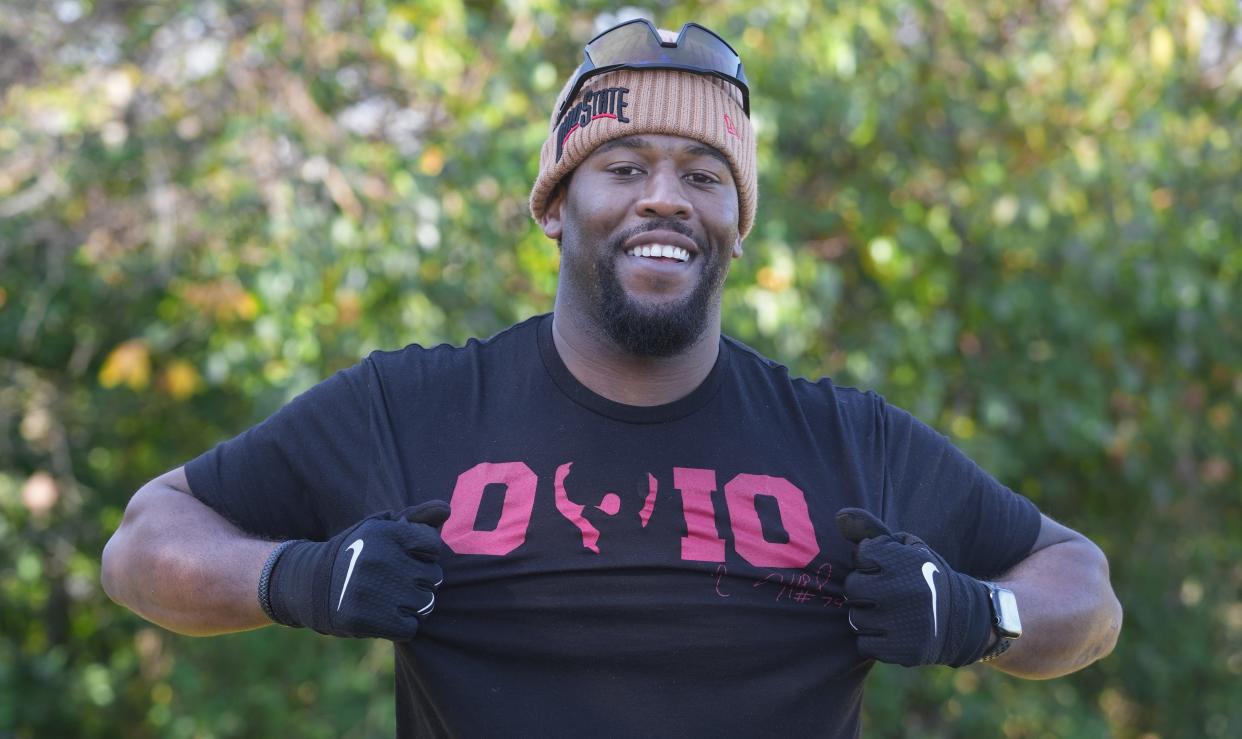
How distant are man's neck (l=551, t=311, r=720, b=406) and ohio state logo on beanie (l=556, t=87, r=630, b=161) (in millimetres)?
A: 353

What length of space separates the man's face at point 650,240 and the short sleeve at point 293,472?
0.44m

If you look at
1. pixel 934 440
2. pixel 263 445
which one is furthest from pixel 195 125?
pixel 934 440

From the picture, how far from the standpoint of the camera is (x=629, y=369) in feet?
7.45

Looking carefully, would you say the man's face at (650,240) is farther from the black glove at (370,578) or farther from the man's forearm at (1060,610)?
the man's forearm at (1060,610)

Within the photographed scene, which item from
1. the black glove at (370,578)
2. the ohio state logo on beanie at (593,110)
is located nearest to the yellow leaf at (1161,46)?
the ohio state logo on beanie at (593,110)

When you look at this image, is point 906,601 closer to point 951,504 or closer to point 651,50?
point 951,504

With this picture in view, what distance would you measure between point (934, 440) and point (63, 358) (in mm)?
4485

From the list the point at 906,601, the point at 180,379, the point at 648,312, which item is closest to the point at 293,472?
the point at 648,312

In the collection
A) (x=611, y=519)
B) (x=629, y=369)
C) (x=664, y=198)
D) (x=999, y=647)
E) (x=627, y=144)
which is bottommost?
(x=999, y=647)

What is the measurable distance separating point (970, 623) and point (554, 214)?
41.5 inches

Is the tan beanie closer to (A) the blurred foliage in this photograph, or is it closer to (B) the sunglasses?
(B) the sunglasses

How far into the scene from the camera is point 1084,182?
465 centimetres

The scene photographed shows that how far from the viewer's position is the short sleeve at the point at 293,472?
7.09ft

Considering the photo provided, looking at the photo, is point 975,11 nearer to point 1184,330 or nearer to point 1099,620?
point 1184,330
